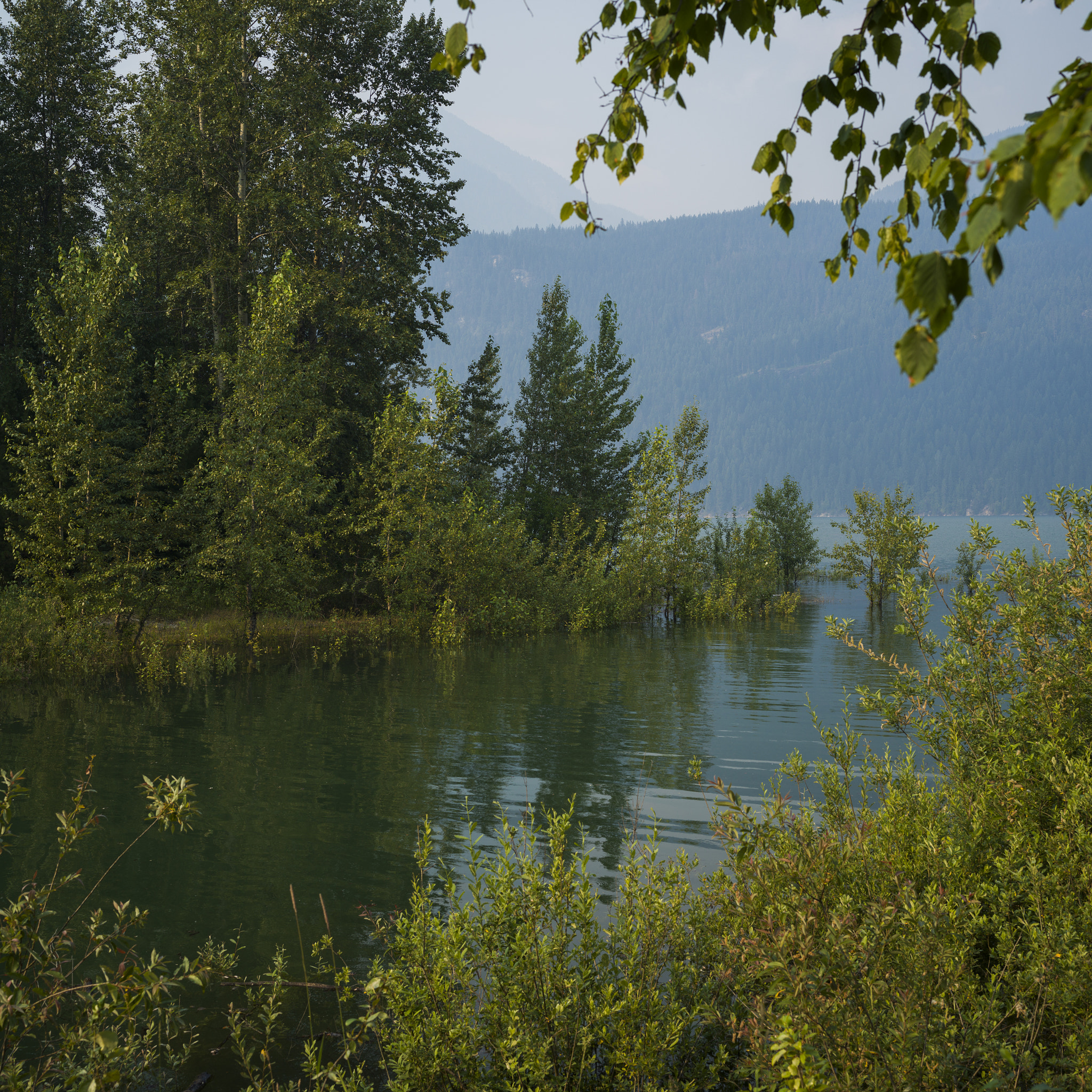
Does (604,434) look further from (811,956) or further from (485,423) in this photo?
(811,956)

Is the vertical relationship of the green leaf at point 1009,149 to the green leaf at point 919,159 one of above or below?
below

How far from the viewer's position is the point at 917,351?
1896 mm

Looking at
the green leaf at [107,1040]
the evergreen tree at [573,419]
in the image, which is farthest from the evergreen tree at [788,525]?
the green leaf at [107,1040]

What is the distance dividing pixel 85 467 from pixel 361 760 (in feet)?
43.6

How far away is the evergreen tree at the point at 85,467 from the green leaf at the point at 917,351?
75.9ft

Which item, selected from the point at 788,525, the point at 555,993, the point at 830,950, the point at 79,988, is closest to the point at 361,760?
the point at 555,993

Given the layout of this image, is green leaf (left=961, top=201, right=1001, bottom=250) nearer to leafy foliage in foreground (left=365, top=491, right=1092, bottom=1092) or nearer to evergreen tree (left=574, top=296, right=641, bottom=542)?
leafy foliage in foreground (left=365, top=491, right=1092, bottom=1092)

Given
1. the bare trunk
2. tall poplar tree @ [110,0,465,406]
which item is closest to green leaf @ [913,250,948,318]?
tall poplar tree @ [110,0,465,406]

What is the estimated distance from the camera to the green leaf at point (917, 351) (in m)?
1.86

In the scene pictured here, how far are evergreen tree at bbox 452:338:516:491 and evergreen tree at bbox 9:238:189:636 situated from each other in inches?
1130

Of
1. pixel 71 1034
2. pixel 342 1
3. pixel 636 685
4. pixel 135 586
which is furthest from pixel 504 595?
pixel 71 1034

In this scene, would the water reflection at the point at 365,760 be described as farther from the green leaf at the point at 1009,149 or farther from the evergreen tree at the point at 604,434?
the evergreen tree at the point at 604,434

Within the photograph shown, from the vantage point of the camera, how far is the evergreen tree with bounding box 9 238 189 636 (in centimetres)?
2181

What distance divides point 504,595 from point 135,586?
46.6ft
